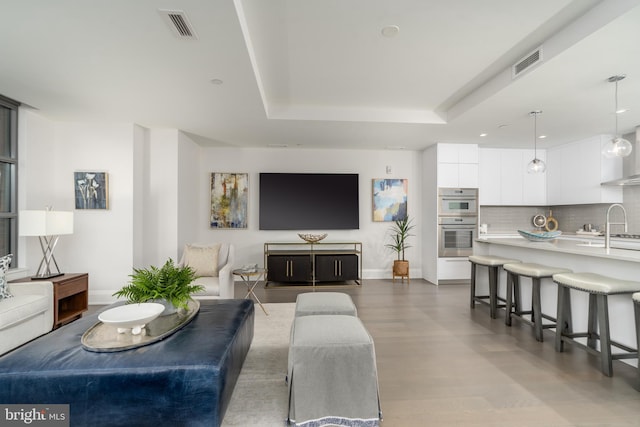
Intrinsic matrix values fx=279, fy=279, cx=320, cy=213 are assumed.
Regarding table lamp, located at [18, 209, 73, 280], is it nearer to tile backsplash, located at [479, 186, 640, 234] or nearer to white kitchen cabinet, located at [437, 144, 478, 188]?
white kitchen cabinet, located at [437, 144, 478, 188]

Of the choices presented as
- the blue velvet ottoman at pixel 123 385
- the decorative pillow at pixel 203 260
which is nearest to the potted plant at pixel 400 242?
the decorative pillow at pixel 203 260

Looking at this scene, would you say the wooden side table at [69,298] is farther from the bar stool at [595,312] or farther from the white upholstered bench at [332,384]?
the bar stool at [595,312]

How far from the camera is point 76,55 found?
2.33 m

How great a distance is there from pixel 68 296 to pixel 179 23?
3.33 m

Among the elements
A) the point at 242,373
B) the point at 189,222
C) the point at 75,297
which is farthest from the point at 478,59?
the point at 75,297

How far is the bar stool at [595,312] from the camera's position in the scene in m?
2.15

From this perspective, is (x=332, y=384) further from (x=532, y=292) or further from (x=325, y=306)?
(x=532, y=292)

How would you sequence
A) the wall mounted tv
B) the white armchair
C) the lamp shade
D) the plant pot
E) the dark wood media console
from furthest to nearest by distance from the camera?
the wall mounted tv
the plant pot
the dark wood media console
the white armchair
the lamp shade

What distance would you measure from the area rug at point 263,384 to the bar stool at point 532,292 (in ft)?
8.34

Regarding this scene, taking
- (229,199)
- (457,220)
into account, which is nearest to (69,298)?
(229,199)

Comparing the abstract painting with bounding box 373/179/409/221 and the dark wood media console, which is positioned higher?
the abstract painting with bounding box 373/179/409/221

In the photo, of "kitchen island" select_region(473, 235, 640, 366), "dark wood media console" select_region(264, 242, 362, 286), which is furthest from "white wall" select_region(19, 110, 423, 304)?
"kitchen island" select_region(473, 235, 640, 366)

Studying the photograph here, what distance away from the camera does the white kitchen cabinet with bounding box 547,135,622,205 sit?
483 centimetres
